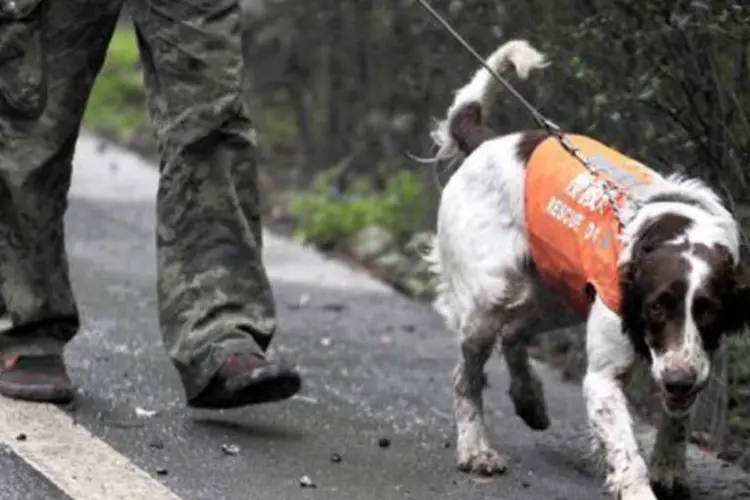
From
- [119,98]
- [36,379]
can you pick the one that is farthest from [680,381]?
[119,98]

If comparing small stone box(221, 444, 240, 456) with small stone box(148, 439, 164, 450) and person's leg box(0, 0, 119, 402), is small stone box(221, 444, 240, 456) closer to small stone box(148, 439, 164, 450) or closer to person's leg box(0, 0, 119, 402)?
small stone box(148, 439, 164, 450)

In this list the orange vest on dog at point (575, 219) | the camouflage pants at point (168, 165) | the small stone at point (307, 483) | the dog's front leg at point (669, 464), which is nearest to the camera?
the orange vest on dog at point (575, 219)

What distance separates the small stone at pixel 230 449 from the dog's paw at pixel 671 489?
1.19m

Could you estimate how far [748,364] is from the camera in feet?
21.4

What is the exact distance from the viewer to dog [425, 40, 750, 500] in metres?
5.20

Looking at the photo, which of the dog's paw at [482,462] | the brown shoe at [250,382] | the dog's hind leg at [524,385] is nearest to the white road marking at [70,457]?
the brown shoe at [250,382]

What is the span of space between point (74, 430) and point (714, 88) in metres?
2.27

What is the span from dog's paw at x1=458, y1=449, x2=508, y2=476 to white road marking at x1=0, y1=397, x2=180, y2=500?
98 centimetres

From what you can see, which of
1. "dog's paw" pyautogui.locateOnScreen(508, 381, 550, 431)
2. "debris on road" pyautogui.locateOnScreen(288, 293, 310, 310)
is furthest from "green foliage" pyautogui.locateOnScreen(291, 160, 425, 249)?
"dog's paw" pyautogui.locateOnScreen(508, 381, 550, 431)

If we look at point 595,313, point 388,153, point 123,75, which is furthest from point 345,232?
point 123,75

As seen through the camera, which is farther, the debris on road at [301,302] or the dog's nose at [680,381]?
the debris on road at [301,302]

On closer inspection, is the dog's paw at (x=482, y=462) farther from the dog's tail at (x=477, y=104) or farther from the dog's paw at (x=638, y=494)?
the dog's tail at (x=477, y=104)

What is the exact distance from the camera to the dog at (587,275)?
205 inches

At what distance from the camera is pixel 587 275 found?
5570 millimetres
